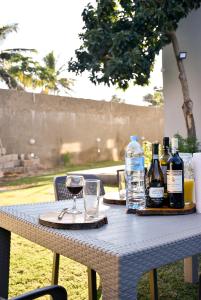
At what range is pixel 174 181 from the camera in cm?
140

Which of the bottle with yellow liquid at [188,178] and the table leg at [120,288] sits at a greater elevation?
the bottle with yellow liquid at [188,178]

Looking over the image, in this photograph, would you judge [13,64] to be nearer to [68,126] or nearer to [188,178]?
[68,126]

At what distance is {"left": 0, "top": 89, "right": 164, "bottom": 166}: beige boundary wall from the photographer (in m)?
10.4

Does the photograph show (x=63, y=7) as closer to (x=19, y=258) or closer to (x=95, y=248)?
(x=19, y=258)

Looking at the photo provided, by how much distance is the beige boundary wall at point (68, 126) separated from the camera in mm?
10445

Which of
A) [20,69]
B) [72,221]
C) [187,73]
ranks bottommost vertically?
[72,221]

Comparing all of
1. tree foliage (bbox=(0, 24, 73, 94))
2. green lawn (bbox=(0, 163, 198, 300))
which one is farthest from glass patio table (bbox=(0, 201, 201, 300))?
tree foliage (bbox=(0, 24, 73, 94))

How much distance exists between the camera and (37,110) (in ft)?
36.3

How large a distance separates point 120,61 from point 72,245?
→ 5.40 metres

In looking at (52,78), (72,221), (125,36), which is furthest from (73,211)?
(52,78)

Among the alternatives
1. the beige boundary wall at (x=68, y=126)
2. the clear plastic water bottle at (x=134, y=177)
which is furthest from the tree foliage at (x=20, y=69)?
the clear plastic water bottle at (x=134, y=177)

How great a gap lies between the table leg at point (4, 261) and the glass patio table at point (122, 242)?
0.34ft

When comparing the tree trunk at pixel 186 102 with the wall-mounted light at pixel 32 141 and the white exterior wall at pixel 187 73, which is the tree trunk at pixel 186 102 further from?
the wall-mounted light at pixel 32 141

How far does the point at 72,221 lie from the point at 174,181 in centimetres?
42
